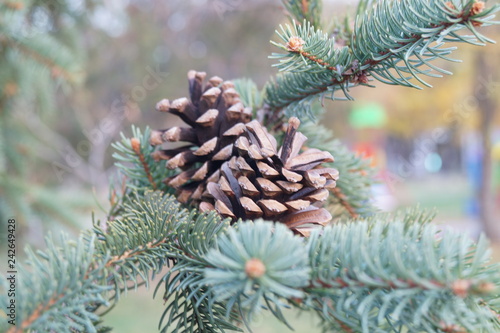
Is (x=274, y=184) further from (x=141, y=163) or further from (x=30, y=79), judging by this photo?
(x=30, y=79)

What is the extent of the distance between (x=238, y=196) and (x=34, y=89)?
1.02m

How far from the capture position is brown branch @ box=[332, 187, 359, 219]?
451 millimetres

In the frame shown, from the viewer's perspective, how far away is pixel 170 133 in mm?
386

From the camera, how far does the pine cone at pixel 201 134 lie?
1.24ft

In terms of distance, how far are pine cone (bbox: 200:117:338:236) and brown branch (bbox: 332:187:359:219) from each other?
108 millimetres

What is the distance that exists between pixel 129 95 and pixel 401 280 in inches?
156

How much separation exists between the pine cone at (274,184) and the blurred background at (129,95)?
0.52 feet

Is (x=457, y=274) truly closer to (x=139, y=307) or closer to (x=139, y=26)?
(x=139, y=307)

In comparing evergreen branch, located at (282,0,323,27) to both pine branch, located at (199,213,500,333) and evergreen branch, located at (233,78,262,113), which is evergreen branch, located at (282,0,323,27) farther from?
pine branch, located at (199,213,500,333)

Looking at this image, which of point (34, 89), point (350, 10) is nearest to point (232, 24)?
point (34, 89)

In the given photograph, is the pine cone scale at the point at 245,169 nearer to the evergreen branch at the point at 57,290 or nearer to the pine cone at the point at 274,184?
the pine cone at the point at 274,184

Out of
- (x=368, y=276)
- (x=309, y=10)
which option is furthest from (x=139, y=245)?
(x=309, y=10)

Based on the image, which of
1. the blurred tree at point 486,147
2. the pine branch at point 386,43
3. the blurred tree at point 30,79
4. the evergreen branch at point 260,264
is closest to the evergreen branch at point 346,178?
the pine branch at point 386,43

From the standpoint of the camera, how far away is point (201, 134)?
0.40 m
